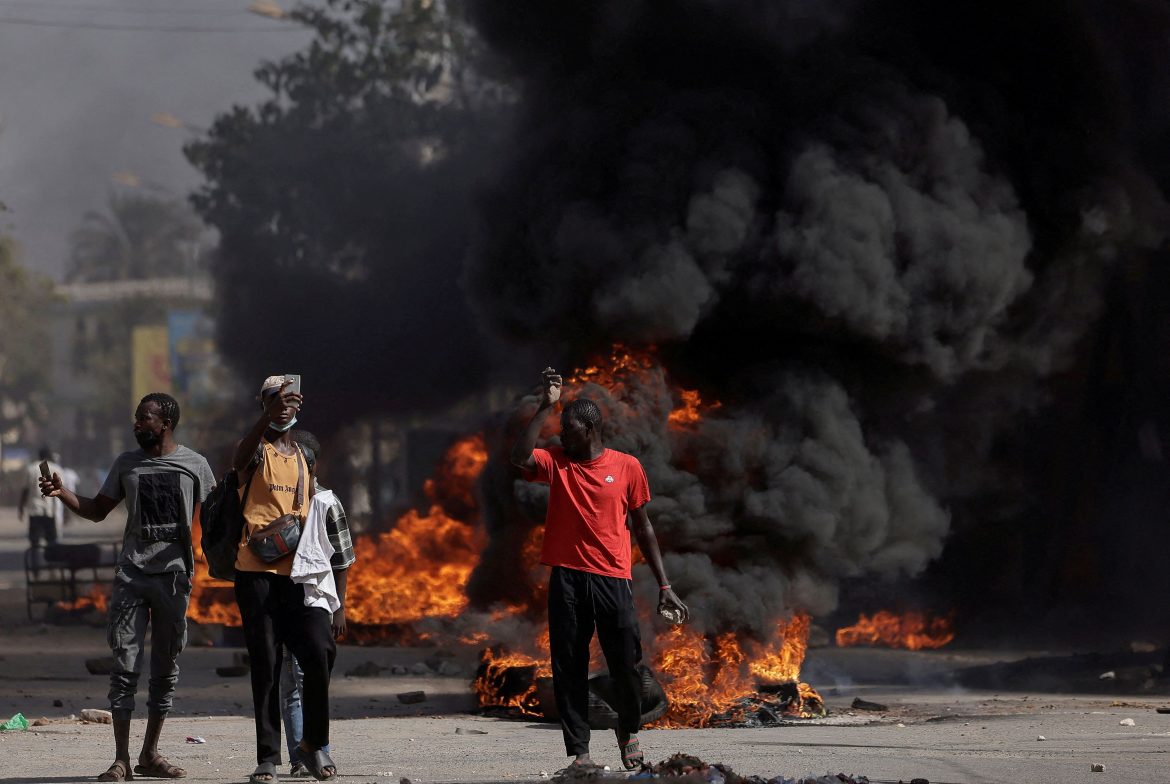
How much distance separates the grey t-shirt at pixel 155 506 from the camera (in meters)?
7.34

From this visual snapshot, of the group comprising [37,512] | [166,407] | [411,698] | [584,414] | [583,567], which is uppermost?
[166,407]

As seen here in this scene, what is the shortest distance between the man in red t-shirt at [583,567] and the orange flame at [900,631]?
37.0ft

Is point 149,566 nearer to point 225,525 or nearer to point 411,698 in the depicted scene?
point 225,525

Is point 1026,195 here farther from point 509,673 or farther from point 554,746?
point 554,746

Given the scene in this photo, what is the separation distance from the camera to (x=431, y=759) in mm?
8578

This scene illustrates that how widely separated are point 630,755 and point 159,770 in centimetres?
224

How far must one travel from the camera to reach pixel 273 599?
23.6ft

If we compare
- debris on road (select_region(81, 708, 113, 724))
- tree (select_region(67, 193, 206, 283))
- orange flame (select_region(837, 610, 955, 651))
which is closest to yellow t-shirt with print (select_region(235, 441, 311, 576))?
debris on road (select_region(81, 708, 113, 724))

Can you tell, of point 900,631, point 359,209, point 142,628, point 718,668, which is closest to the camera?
point 142,628

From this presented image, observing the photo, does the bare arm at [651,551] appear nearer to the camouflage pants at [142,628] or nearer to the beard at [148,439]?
the camouflage pants at [142,628]

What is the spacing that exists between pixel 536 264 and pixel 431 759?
24.0ft

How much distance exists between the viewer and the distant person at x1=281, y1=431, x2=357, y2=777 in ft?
24.0

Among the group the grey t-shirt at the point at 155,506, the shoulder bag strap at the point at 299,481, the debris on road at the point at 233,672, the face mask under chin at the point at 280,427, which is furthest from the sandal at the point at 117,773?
the debris on road at the point at 233,672

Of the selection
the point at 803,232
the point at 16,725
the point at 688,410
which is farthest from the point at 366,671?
the point at 803,232
